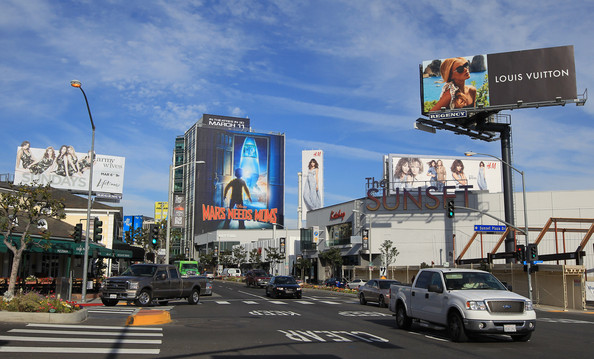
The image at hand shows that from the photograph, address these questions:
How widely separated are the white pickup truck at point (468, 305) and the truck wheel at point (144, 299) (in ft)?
40.8

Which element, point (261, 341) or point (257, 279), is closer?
point (261, 341)

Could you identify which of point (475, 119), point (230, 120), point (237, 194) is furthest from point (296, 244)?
point (230, 120)

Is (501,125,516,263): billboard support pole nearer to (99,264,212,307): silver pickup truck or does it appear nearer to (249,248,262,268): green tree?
(99,264,212,307): silver pickup truck

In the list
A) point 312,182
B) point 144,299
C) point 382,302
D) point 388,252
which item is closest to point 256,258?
point 388,252

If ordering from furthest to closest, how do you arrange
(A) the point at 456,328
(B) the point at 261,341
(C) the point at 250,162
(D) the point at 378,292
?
1. (C) the point at 250,162
2. (D) the point at 378,292
3. (A) the point at 456,328
4. (B) the point at 261,341

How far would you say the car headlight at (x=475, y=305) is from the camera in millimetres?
12672

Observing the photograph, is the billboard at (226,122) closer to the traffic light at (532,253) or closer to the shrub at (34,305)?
the traffic light at (532,253)

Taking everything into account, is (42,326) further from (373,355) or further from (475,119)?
(475,119)

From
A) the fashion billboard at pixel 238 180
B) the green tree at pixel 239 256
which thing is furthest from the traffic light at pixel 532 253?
the fashion billboard at pixel 238 180

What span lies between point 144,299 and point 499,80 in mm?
39602

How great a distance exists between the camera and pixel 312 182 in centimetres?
16400

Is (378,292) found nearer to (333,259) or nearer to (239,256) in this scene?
(333,259)

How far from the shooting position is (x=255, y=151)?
16162 centimetres

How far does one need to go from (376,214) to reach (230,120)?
102m
